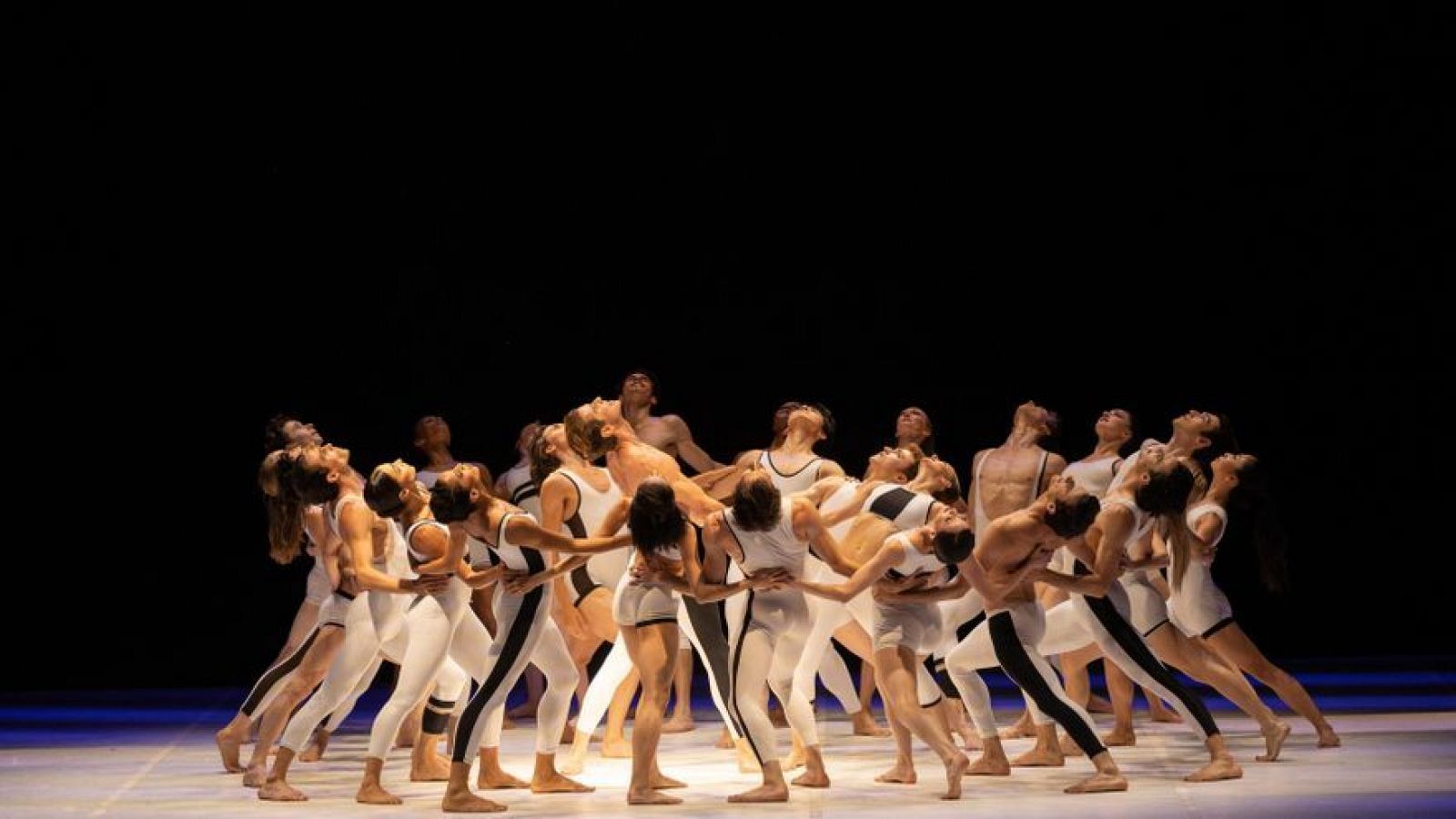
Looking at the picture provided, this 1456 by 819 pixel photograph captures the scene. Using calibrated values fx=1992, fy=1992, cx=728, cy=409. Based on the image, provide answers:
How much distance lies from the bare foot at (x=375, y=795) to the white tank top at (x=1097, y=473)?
332 cm

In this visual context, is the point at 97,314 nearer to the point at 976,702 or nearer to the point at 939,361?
the point at 939,361

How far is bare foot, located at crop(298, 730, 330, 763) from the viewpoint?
7.84 m

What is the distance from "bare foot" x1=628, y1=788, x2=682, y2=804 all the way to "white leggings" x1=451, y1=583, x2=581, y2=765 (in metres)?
0.50

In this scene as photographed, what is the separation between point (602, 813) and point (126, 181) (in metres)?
6.15

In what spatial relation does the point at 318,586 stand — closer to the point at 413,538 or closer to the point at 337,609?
the point at 337,609

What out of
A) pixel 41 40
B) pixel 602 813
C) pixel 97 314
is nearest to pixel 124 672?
pixel 97 314

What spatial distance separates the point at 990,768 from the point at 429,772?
6.47 feet

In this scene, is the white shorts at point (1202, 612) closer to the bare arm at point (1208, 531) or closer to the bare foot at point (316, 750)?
the bare arm at point (1208, 531)

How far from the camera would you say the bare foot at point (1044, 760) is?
23.4 feet

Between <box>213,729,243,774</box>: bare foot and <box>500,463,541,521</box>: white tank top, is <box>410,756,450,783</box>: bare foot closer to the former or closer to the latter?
<box>213,729,243,774</box>: bare foot

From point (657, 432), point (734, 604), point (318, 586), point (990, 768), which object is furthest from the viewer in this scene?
point (657, 432)

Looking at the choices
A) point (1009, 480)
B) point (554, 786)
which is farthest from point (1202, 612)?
point (554, 786)

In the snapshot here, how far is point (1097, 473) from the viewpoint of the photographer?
8.38 meters

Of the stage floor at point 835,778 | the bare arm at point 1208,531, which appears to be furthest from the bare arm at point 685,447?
the bare arm at point 1208,531
